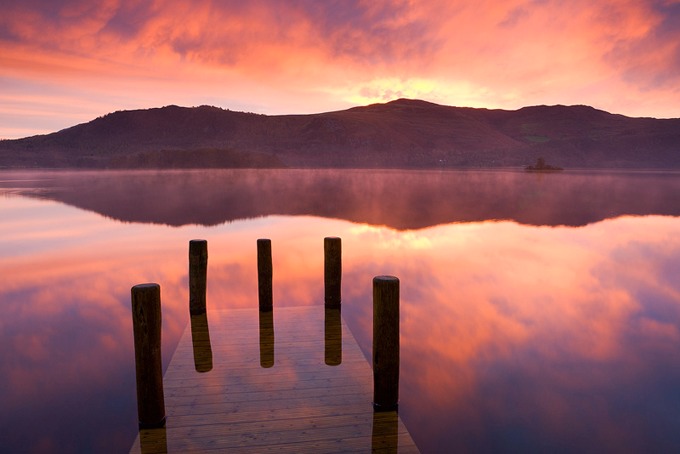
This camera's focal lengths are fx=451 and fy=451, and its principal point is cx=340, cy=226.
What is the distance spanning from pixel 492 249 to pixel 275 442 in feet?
52.2

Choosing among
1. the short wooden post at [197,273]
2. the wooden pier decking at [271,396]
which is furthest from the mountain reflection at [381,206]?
the wooden pier decking at [271,396]

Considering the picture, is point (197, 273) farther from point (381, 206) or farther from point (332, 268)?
point (381, 206)

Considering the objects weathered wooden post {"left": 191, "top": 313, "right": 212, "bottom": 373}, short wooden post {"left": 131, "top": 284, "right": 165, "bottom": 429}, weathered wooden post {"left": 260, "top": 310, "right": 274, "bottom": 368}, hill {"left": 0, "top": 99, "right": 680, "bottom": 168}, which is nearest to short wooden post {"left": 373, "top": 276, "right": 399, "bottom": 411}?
weathered wooden post {"left": 260, "top": 310, "right": 274, "bottom": 368}

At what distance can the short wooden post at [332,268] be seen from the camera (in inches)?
364

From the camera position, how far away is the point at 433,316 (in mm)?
10469

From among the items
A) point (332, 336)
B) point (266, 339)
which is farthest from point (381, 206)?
point (266, 339)

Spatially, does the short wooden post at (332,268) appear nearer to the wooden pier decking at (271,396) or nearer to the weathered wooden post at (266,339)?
the wooden pier decking at (271,396)

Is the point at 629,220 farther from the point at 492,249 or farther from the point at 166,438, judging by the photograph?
the point at 166,438

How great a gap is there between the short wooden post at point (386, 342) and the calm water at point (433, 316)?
746 mm

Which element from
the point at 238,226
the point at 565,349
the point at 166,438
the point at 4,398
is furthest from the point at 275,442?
the point at 238,226

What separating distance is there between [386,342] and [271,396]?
1.69 metres

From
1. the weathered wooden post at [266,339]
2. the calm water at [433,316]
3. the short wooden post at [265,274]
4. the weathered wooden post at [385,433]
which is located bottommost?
the calm water at [433,316]

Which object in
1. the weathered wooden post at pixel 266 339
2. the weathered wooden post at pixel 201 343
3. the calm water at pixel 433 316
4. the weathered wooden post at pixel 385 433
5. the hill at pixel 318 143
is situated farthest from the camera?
the hill at pixel 318 143

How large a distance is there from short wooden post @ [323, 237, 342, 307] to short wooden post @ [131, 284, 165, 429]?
4.54m
